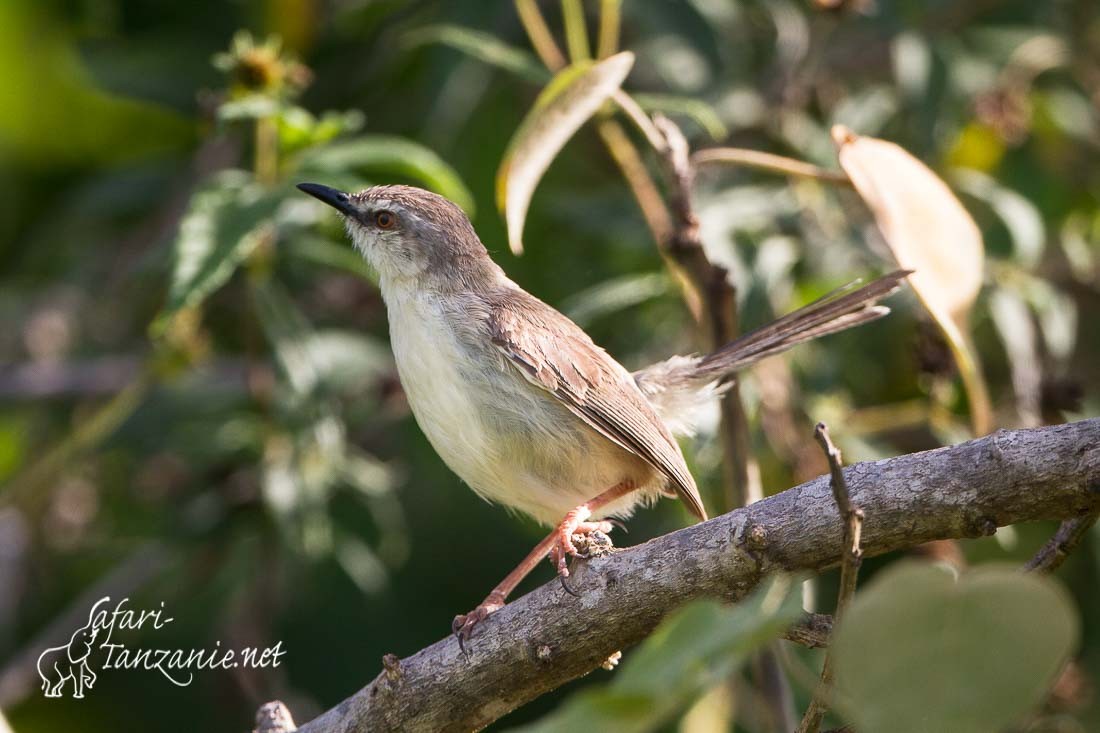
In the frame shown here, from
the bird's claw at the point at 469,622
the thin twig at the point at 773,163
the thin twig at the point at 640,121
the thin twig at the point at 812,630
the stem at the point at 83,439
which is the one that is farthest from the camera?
the stem at the point at 83,439

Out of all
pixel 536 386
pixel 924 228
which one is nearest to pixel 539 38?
pixel 536 386

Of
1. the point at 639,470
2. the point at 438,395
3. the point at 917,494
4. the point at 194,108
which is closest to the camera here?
the point at 917,494

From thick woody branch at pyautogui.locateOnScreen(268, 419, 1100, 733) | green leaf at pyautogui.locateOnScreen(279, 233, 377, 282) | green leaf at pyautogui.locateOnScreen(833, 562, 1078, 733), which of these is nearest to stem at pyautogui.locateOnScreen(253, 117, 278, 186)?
green leaf at pyautogui.locateOnScreen(279, 233, 377, 282)

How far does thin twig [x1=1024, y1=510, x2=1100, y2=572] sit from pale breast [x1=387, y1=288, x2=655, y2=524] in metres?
1.47

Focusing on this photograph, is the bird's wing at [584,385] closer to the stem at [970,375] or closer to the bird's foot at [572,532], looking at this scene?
the bird's foot at [572,532]

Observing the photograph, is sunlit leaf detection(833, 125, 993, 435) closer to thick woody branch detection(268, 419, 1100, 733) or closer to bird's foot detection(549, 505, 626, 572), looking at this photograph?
thick woody branch detection(268, 419, 1100, 733)

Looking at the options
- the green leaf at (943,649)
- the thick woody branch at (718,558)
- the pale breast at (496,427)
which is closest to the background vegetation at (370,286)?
the pale breast at (496,427)

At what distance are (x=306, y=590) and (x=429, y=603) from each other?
0.58 meters

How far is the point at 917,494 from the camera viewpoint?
6.86 ft

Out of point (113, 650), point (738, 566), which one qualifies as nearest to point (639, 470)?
point (738, 566)

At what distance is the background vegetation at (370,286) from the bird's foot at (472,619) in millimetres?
1174

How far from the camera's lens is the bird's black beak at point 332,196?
3.78m

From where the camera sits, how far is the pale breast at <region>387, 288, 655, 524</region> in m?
3.29

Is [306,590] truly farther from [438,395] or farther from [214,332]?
[438,395]
